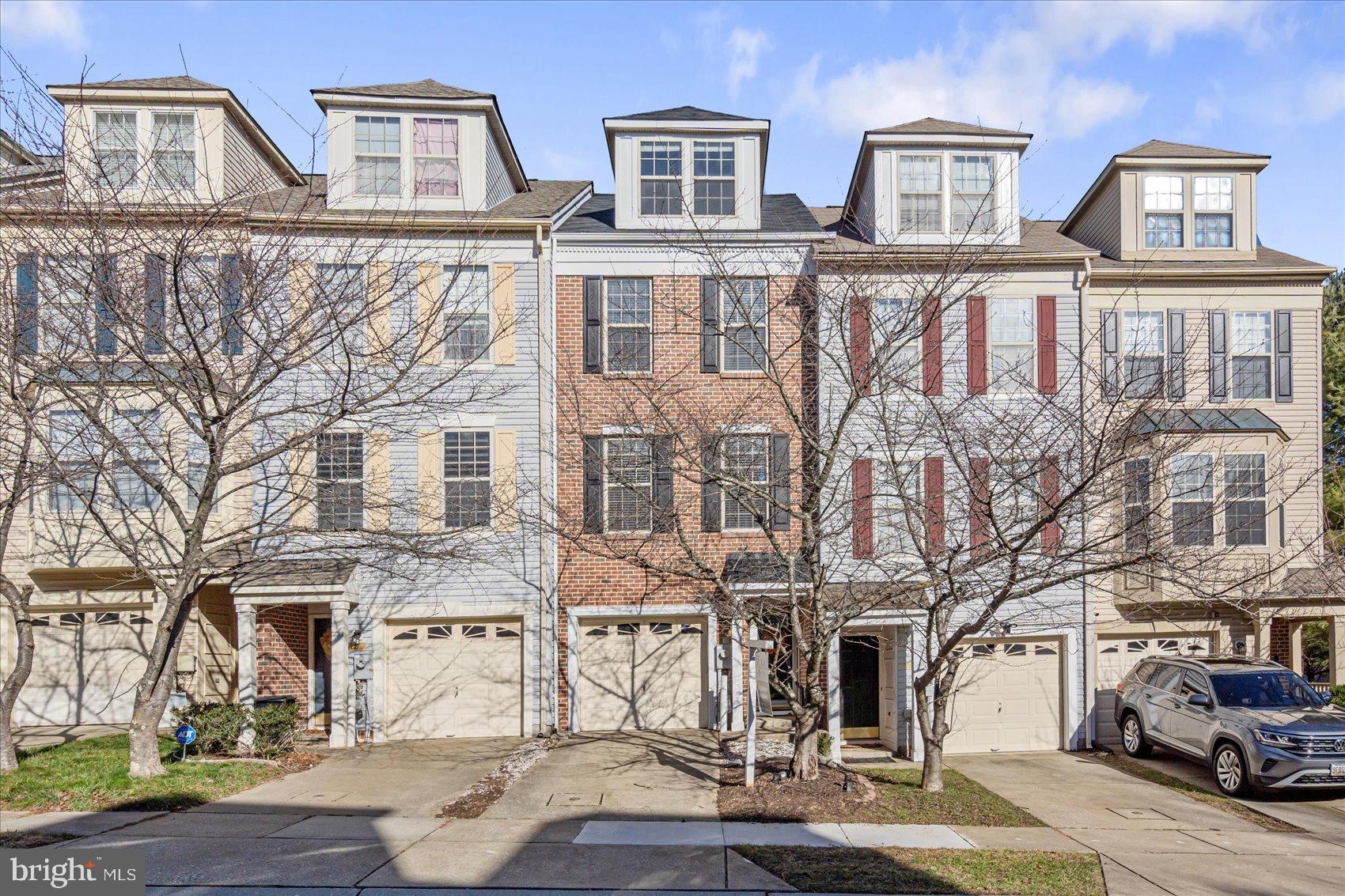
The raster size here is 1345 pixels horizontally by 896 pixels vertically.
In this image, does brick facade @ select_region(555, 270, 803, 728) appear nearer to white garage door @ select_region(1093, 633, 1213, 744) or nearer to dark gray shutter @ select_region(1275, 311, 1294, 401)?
white garage door @ select_region(1093, 633, 1213, 744)

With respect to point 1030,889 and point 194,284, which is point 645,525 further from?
point 1030,889

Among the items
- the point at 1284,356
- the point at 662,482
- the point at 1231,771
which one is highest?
the point at 1284,356

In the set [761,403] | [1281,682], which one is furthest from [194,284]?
[1281,682]

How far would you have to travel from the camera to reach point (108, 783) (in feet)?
38.3

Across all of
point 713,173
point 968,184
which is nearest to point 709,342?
point 713,173

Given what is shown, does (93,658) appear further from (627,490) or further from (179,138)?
(627,490)

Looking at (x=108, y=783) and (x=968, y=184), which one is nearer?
(x=108, y=783)

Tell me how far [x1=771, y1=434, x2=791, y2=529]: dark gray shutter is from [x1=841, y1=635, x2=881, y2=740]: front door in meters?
2.71

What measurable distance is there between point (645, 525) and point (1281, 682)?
1033 centimetres

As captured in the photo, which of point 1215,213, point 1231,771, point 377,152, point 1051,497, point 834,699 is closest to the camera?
point 1051,497

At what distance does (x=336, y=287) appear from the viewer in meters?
13.4

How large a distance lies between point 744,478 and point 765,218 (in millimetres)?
7156

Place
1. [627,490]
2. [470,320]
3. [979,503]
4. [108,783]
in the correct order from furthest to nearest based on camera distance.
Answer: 1. [470,320]
2. [627,490]
3. [108,783]
4. [979,503]

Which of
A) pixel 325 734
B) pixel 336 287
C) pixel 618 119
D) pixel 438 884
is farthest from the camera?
pixel 618 119
